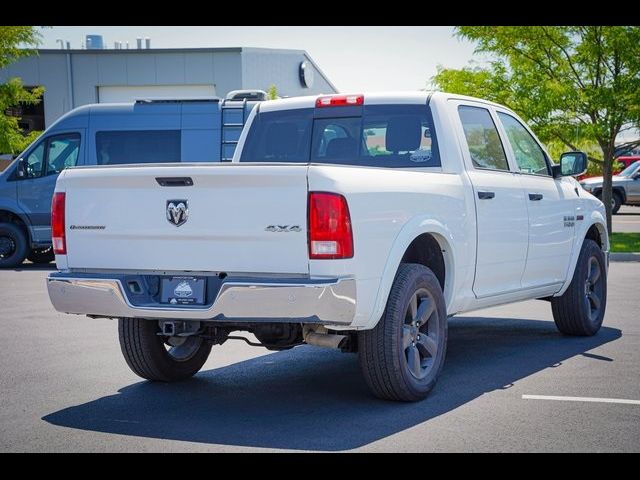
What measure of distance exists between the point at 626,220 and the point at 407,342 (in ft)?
75.5

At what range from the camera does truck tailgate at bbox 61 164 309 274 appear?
5.81 meters

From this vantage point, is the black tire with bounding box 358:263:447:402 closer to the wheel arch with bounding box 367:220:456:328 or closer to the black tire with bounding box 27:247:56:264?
the wheel arch with bounding box 367:220:456:328

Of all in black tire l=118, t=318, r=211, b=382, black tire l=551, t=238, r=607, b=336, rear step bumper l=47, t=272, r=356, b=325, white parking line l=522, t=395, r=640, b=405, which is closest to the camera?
rear step bumper l=47, t=272, r=356, b=325

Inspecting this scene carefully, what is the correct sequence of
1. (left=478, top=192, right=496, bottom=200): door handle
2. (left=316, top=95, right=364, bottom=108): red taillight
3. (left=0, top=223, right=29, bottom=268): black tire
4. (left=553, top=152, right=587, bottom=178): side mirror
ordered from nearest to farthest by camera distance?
(left=478, top=192, right=496, bottom=200): door handle → (left=316, top=95, right=364, bottom=108): red taillight → (left=553, top=152, right=587, bottom=178): side mirror → (left=0, top=223, right=29, bottom=268): black tire

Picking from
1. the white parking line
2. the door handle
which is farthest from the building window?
the white parking line

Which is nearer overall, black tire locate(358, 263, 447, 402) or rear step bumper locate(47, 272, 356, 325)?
rear step bumper locate(47, 272, 356, 325)

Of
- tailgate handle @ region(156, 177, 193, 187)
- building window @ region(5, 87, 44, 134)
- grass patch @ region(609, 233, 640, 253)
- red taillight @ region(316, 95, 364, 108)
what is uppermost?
building window @ region(5, 87, 44, 134)

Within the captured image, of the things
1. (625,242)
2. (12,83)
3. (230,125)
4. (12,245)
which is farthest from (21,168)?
(625,242)

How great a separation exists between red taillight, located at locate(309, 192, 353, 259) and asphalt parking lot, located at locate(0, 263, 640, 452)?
3.35 ft

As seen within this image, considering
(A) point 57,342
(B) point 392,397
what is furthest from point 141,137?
(B) point 392,397

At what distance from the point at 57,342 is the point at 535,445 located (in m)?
5.15

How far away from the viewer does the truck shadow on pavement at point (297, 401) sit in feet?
18.9

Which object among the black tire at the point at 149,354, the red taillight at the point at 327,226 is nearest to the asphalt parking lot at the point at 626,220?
the black tire at the point at 149,354
